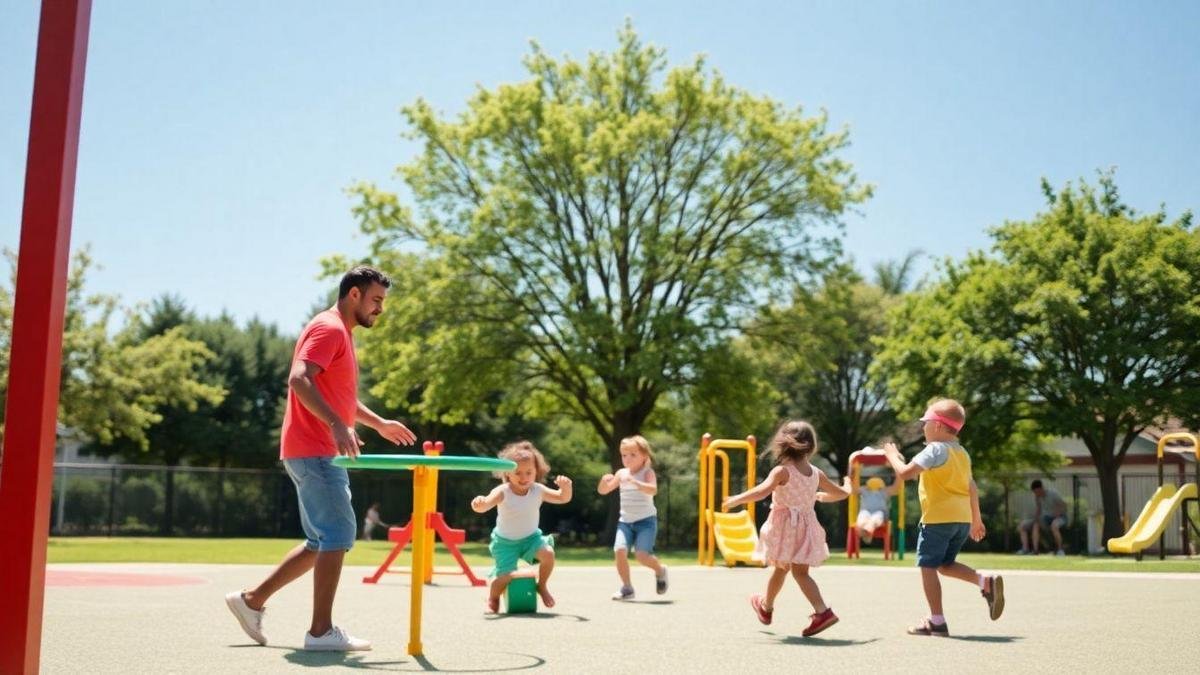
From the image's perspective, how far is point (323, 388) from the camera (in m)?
6.77

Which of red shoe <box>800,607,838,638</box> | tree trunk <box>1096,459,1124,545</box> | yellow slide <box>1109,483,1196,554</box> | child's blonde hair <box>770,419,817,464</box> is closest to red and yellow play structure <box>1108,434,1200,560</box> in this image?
yellow slide <box>1109,483,1196,554</box>

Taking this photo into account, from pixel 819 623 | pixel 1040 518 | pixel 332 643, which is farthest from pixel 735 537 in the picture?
pixel 332 643

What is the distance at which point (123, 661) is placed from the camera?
20.6 ft

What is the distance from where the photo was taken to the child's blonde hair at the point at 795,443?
880cm

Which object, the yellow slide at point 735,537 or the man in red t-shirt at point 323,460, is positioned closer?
the man in red t-shirt at point 323,460

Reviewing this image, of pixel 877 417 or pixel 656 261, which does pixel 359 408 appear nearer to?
pixel 656 261

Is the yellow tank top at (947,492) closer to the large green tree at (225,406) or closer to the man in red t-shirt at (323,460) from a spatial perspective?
the man in red t-shirt at (323,460)

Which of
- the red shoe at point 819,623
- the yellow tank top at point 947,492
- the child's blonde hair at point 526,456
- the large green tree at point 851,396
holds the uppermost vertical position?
the large green tree at point 851,396

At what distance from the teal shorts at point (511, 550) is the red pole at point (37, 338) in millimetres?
6304

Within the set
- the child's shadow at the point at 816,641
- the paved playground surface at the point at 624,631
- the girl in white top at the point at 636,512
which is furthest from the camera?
the girl in white top at the point at 636,512

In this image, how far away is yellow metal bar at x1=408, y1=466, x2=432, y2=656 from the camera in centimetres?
670

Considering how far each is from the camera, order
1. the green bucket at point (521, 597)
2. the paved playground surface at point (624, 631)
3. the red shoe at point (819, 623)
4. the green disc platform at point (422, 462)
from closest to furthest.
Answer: the green disc platform at point (422, 462) < the paved playground surface at point (624, 631) < the red shoe at point (819, 623) < the green bucket at point (521, 597)

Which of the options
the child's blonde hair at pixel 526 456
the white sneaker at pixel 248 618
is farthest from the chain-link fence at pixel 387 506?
the white sneaker at pixel 248 618

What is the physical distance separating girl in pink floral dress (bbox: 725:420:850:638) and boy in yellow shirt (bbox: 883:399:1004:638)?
593 mm
